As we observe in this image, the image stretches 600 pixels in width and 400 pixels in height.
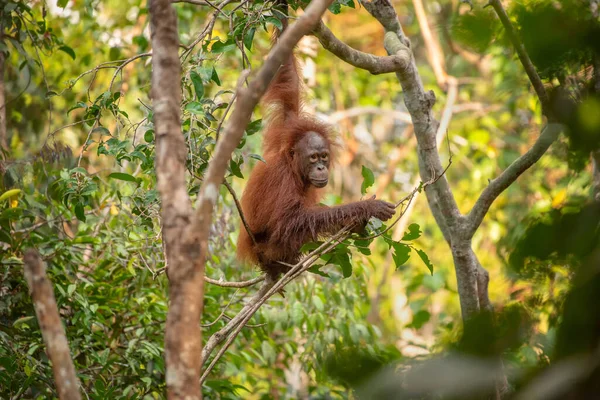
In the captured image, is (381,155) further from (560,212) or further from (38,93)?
(560,212)

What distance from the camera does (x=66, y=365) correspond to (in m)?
2.03

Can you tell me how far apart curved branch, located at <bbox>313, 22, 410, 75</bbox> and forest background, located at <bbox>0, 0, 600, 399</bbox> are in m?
0.03

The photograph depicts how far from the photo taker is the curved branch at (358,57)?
3.60 metres

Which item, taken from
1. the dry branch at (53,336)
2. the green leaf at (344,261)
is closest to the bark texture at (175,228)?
the dry branch at (53,336)

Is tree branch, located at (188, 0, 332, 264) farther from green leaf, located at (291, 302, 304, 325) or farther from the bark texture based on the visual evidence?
green leaf, located at (291, 302, 304, 325)

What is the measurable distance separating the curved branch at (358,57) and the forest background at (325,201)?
0.03m

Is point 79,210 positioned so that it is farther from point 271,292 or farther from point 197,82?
point 271,292

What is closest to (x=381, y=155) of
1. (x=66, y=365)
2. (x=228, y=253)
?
(x=228, y=253)

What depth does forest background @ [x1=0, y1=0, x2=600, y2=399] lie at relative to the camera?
988 millimetres

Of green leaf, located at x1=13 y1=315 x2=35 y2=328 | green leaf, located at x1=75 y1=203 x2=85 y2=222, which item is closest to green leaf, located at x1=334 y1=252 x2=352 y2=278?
green leaf, located at x1=75 y1=203 x2=85 y2=222

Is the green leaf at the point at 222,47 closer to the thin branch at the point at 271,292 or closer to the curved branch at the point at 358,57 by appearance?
the curved branch at the point at 358,57

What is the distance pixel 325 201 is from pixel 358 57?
2.57 m

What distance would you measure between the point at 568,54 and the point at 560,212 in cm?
24

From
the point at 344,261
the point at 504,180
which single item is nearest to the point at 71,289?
the point at 344,261
